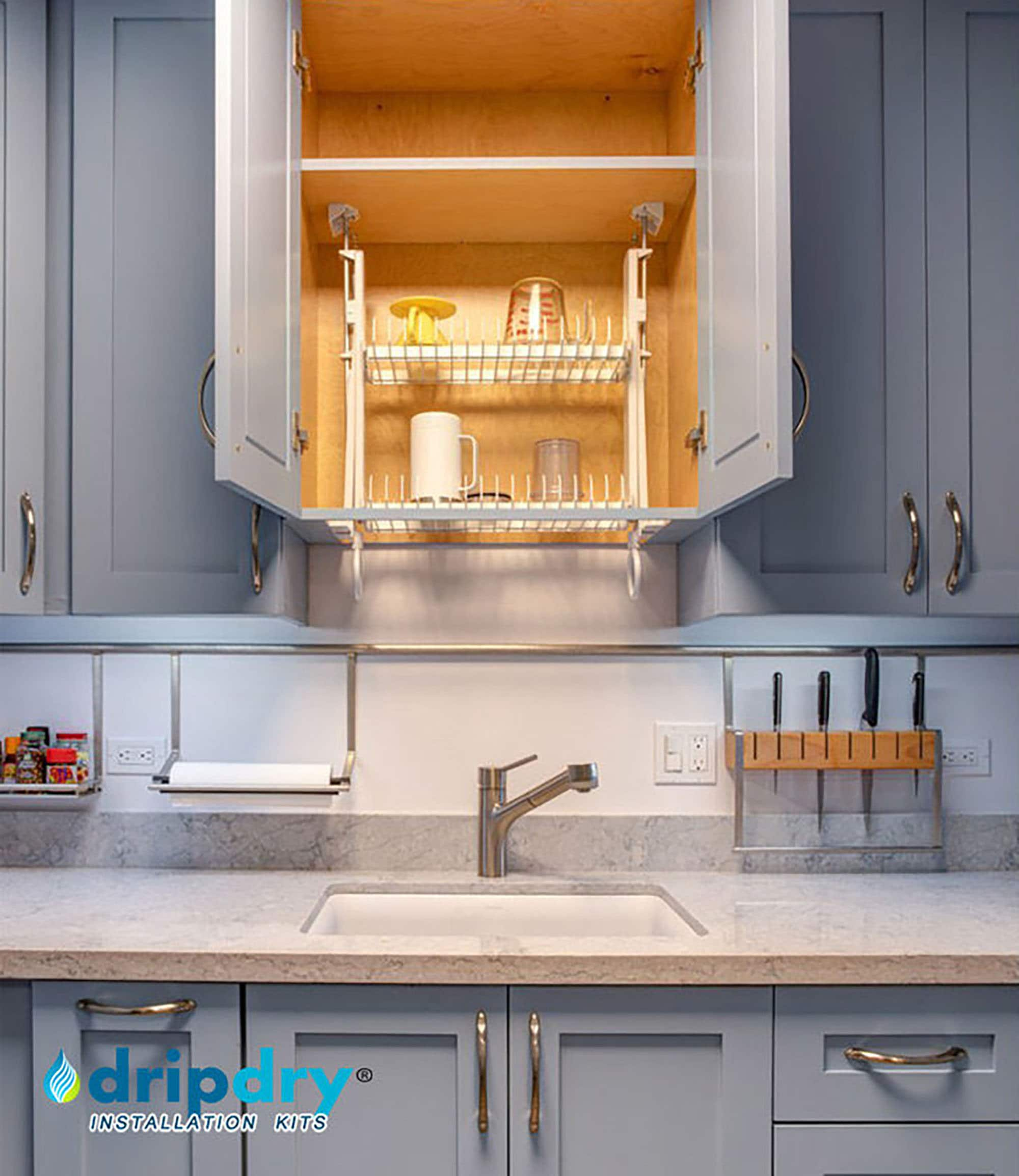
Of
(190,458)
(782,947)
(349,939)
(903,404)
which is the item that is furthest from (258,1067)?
(903,404)

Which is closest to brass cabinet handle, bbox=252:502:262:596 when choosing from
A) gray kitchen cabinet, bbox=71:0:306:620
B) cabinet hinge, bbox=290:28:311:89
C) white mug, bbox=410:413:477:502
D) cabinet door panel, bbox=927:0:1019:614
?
gray kitchen cabinet, bbox=71:0:306:620

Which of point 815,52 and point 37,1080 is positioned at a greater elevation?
point 815,52

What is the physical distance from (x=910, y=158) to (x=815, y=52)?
9.3 inches

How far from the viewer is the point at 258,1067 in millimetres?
1467

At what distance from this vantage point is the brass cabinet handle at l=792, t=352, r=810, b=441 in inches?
65.4

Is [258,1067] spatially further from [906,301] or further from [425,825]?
[906,301]

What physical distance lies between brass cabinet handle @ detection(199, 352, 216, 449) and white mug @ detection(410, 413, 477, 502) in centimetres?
35

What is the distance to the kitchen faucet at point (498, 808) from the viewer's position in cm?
189

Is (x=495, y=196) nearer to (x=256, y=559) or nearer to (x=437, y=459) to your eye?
(x=437, y=459)

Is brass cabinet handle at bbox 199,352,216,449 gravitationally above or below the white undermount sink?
above

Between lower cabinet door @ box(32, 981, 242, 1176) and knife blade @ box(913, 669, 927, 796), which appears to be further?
knife blade @ box(913, 669, 927, 796)

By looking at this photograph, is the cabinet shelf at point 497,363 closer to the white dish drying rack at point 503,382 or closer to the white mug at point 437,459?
the white dish drying rack at point 503,382

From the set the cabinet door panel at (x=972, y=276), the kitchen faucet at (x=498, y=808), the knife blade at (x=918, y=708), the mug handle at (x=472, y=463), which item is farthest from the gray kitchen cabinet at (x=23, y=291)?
the knife blade at (x=918, y=708)

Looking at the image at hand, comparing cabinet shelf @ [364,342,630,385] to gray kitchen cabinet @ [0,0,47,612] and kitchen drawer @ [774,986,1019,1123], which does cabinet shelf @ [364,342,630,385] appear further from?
kitchen drawer @ [774,986,1019,1123]
